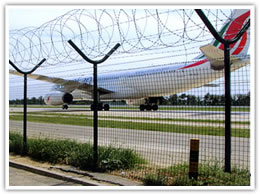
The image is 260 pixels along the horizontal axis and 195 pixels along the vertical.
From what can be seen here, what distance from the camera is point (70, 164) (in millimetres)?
7547

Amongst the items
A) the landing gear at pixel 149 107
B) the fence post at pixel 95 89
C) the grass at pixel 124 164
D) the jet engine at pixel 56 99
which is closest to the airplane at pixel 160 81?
the landing gear at pixel 149 107

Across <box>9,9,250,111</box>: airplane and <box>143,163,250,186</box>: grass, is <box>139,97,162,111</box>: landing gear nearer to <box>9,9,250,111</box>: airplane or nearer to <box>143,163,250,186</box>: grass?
<box>9,9,250,111</box>: airplane

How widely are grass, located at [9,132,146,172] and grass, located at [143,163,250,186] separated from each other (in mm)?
1166

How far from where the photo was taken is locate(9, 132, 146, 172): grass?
6.94 meters

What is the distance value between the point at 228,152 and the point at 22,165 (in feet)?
16.0

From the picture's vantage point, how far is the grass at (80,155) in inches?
273

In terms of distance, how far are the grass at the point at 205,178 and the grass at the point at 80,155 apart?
1166 millimetres

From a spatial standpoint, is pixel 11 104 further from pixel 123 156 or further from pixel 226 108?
pixel 226 108

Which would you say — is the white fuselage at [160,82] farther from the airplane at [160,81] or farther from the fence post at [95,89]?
the fence post at [95,89]

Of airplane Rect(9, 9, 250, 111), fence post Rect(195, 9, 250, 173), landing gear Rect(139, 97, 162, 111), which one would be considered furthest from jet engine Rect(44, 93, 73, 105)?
fence post Rect(195, 9, 250, 173)

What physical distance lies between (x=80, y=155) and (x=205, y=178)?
311 centimetres

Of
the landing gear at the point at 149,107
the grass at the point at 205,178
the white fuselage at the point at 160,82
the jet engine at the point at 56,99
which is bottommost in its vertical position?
the grass at the point at 205,178

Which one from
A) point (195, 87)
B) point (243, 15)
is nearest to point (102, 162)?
point (195, 87)

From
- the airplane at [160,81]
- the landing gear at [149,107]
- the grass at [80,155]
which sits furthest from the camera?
the landing gear at [149,107]
